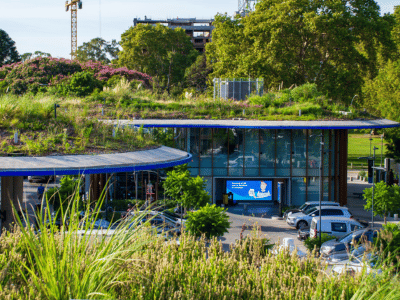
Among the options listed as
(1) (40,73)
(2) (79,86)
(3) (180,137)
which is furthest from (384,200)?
(1) (40,73)

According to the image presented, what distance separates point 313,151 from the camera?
2950 centimetres

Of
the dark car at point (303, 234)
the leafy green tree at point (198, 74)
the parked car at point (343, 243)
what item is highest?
the leafy green tree at point (198, 74)

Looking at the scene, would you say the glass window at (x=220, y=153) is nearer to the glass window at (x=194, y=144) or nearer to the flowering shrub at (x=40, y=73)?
the glass window at (x=194, y=144)

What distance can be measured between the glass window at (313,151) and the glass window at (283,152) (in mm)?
1277

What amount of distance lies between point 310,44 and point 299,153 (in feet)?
52.9

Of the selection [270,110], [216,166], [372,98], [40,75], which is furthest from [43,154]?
[372,98]

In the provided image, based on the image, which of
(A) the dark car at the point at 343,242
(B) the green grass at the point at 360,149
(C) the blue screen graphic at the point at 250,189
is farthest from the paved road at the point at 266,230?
(B) the green grass at the point at 360,149

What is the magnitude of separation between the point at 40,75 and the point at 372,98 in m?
33.2

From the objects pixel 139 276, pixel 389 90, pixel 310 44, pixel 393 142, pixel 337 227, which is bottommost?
pixel 337 227

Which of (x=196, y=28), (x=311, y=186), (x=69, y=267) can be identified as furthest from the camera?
(x=196, y=28)

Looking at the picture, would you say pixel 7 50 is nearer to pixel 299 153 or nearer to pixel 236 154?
pixel 236 154

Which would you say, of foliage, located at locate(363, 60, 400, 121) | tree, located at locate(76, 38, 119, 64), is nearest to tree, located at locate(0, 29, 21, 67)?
tree, located at locate(76, 38, 119, 64)

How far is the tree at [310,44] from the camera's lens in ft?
131

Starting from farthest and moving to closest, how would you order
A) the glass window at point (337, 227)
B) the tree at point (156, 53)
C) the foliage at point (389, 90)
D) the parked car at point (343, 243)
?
the tree at point (156, 53)
the foliage at point (389, 90)
the glass window at point (337, 227)
the parked car at point (343, 243)
